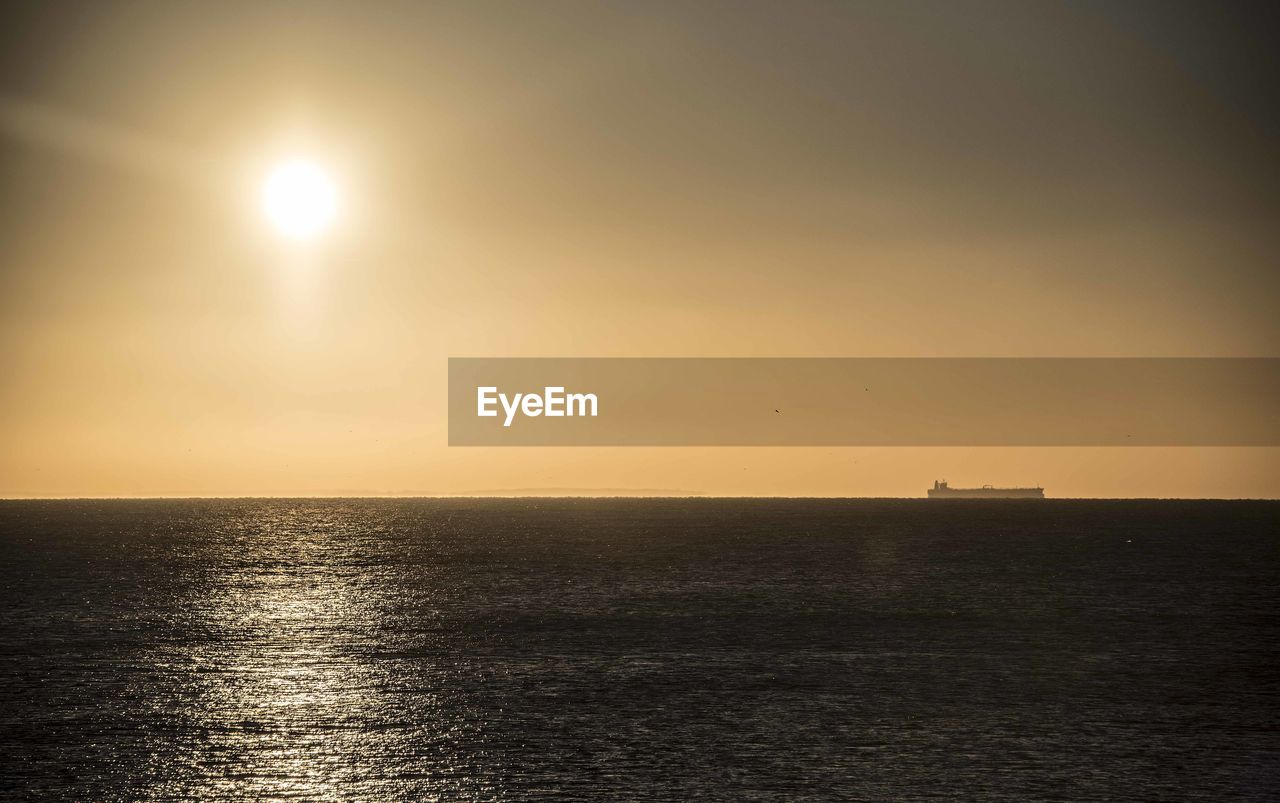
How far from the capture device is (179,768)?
183 feet

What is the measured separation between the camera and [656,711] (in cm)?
6862

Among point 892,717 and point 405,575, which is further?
point 405,575

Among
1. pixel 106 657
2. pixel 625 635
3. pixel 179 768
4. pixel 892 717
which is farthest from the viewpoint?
pixel 625 635

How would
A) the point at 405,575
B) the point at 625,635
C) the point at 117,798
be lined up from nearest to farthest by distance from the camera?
the point at 117,798 → the point at 625,635 → the point at 405,575

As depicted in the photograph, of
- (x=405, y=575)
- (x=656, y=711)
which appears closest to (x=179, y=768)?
(x=656, y=711)

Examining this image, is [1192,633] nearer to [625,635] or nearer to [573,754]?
[625,635]

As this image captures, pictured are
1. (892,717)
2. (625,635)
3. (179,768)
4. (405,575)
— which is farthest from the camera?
(405,575)

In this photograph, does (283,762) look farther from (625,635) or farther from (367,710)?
(625,635)

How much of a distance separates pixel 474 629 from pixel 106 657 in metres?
30.7

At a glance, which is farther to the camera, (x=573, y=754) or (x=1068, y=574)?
(x=1068, y=574)

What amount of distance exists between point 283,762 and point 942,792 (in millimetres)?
30129

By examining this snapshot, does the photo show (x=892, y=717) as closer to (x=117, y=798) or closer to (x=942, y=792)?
(x=942, y=792)

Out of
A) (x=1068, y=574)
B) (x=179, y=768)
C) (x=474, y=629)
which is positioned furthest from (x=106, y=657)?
(x=1068, y=574)

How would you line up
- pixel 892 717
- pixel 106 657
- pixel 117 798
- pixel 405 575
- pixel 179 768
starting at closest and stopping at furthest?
1. pixel 117 798
2. pixel 179 768
3. pixel 892 717
4. pixel 106 657
5. pixel 405 575
